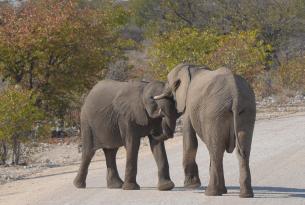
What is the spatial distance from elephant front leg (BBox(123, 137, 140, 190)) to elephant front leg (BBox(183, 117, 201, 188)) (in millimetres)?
738

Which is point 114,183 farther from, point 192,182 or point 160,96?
point 160,96

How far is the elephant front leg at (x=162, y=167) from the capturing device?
1291 centimetres

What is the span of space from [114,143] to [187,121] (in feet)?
4.48

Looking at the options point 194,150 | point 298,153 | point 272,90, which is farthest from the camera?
point 272,90

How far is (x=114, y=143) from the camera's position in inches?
535

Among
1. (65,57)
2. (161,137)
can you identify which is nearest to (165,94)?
(161,137)

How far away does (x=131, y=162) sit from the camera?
13.2m

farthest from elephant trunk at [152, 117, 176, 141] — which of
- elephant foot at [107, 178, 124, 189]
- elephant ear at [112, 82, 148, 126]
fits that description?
elephant foot at [107, 178, 124, 189]

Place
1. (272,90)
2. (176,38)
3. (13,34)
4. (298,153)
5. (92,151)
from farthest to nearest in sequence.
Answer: (272,90) < (176,38) < (13,34) < (298,153) < (92,151)

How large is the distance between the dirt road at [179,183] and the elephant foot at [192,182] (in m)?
0.11

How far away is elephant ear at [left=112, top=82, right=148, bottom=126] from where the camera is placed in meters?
13.1

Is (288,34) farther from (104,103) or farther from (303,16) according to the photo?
(104,103)

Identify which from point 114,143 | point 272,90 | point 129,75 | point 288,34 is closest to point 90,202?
point 114,143

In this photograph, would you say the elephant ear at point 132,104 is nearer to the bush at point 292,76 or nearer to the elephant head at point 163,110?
the elephant head at point 163,110
